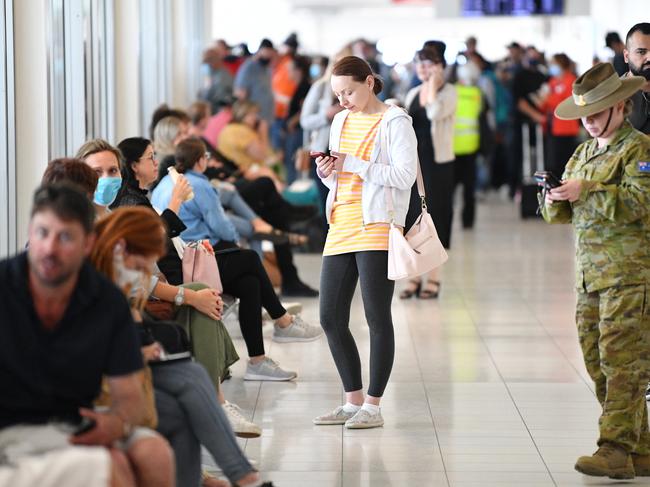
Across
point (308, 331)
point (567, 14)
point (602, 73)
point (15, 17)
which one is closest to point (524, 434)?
point (602, 73)

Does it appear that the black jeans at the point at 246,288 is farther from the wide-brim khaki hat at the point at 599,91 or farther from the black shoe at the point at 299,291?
the black shoe at the point at 299,291

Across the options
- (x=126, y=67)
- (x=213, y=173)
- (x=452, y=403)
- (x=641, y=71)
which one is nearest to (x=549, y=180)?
(x=641, y=71)

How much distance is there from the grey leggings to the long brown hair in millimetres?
1523

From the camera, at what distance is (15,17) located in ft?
18.3

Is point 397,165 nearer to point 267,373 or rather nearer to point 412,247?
point 412,247

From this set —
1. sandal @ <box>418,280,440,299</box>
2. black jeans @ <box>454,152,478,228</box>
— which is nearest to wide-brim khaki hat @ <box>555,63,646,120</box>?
sandal @ <box>418,280,440,299</box>

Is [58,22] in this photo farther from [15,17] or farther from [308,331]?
[308,331]

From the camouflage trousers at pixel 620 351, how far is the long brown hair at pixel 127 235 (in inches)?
64.1

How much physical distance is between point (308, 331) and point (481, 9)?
893 centimetres

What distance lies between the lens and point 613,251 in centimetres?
397

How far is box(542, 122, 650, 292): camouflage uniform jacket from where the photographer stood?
12.8 ft

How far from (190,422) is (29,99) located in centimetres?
273

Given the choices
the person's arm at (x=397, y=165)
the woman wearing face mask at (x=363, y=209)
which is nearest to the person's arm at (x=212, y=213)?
the woman wearing face mask at (x=363, y=209)

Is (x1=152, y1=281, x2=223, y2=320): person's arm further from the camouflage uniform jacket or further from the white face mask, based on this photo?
the camouflage uniform jacket
